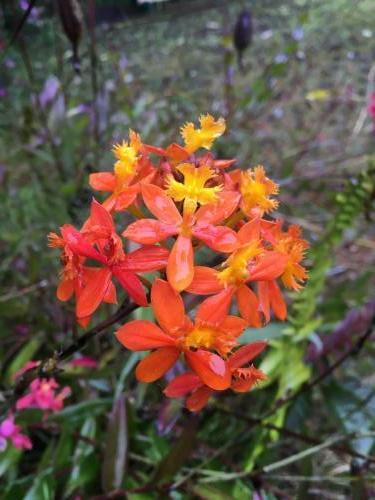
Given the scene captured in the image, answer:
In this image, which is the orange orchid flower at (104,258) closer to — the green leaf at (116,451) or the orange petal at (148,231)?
the orange petal at (148,231)

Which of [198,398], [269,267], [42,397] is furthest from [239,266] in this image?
[42,397]

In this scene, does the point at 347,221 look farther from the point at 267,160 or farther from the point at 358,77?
the point at 358,77

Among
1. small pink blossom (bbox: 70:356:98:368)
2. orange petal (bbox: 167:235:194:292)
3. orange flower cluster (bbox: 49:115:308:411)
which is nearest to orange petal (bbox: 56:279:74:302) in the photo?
orange flower cluster (bbox: 49:115:308:411)

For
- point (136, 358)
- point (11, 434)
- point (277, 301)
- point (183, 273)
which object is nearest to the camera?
point (183, 273)

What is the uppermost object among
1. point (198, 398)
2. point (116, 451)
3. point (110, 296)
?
point (110, 296)

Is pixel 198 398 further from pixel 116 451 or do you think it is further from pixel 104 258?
pixel 116 451

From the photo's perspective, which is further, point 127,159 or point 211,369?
point 127,159
